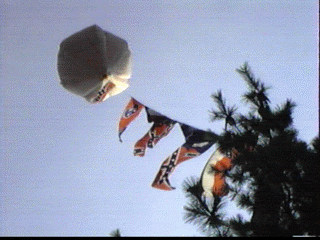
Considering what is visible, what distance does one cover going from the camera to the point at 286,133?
166 inches

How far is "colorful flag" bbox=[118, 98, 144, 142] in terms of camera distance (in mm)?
8289

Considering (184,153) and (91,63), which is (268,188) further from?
(91,63)

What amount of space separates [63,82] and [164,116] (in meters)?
2.72

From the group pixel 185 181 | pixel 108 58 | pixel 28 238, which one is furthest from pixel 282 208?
pixel 108 58

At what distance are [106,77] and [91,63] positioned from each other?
474 millimetres

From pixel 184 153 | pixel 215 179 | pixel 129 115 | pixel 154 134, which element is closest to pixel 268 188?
pixel 215 179

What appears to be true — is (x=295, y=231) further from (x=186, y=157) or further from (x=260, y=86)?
(x=186, y=157)

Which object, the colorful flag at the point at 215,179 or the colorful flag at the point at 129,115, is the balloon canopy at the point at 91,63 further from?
the colorful flag at the point at 215,179

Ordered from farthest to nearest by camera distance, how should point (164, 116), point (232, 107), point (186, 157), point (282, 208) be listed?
point (164, 116) < point (186, 157) < point (232, 107) < point (282, 208)

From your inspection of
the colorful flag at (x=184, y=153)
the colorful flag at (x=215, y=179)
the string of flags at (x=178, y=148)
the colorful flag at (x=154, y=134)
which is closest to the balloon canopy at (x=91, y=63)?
the string of flags at (x=178, y=148)

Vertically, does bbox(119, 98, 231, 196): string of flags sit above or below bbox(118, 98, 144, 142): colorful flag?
below

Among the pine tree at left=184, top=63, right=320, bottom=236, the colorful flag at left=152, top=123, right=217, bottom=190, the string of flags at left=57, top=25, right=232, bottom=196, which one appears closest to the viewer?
the pine tree at left=184, top=63, right=320, bottom=236

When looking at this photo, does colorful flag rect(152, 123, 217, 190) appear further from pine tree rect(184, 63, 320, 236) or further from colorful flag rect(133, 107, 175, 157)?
pine tree rect(184, 63, 320, 236)

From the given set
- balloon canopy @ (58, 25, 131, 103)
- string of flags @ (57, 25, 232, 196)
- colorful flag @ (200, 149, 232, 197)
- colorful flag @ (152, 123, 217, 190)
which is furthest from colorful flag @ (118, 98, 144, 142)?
colorful flag @ (200, 149, 232, 197)
